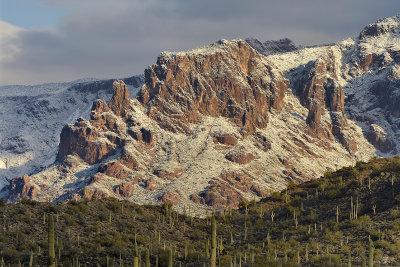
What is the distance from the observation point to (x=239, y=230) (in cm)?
9575

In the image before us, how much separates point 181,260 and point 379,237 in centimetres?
2354

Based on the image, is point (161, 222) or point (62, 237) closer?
point (62, 237)

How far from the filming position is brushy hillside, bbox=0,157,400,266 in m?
72.1

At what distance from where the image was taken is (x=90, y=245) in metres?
74.2

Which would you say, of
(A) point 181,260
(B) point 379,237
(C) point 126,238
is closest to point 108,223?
(C) point 126,238

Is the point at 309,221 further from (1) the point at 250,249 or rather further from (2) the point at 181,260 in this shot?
(2) the point at 181,260

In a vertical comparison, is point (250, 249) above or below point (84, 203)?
below

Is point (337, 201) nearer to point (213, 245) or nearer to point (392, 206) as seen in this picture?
point (392, 206)

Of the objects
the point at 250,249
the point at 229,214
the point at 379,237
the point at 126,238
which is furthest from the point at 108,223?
the point at 379,237

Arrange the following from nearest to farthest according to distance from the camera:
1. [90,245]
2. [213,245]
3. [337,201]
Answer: [213,245], [90,245], [337,201]

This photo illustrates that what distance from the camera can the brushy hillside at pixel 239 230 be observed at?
237 feet

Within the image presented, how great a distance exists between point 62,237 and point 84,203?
587 inches

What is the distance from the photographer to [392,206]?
90.4 metres

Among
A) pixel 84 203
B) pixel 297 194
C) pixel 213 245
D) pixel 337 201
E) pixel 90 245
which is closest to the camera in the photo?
pixel 213 245
